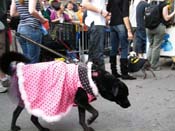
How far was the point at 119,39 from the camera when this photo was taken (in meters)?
7.58

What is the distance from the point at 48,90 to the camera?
165 inches

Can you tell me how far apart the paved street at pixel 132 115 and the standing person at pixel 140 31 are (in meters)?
3.17

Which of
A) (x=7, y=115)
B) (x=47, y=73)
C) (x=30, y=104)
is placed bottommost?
(x=7, y=115)

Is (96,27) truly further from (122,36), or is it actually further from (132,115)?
(132,115)

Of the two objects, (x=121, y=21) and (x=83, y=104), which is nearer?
(x=83, y=104)

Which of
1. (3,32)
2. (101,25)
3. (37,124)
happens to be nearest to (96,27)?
(101,25)

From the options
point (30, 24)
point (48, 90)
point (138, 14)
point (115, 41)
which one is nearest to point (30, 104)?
point (48, 90)

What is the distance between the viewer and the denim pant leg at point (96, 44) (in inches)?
262

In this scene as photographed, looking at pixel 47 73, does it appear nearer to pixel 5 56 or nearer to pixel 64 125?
pixel 5 56

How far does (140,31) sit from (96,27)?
12.0ft

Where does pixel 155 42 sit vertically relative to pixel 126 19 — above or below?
below

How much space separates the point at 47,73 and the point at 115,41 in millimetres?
3624

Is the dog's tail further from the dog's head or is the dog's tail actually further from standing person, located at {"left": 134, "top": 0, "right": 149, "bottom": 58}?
standing person, located at {"left": 134, "top": 0, "right": 149, "bottom": 58}

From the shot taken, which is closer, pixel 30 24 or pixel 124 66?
pixel 30 24
